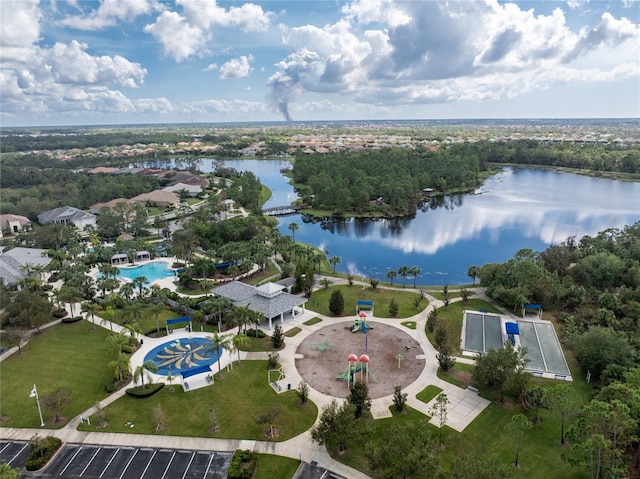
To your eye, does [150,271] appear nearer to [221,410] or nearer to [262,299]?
[262,299]

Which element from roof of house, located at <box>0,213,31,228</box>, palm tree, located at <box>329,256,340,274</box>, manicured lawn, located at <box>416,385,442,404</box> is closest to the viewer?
manicured lawn, located at <box>416,385,442,404</box>

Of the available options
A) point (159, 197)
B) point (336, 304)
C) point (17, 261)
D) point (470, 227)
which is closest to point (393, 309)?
point (336, 304)

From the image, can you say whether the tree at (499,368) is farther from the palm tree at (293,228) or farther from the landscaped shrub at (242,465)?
the palm tree at (293,228)

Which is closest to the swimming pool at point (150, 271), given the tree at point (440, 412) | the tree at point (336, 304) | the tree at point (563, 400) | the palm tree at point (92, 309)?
the palm tree at point (92, 309)

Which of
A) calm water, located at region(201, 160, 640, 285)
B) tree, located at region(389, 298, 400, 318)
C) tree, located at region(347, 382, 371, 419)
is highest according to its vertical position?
tree, located at region(347, 382, 371, 419)

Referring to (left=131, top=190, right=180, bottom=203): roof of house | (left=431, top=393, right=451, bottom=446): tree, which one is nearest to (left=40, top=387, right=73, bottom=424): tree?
(left=431, top=393, right=451, bottom=446): tree

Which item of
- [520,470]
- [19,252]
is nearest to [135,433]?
[520,470]

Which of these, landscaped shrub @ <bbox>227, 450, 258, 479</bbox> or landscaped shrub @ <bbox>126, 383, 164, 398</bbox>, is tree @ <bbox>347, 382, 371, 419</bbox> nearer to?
landscaped shrub @ <bbox>227, 450, 258, 479</bbox>
